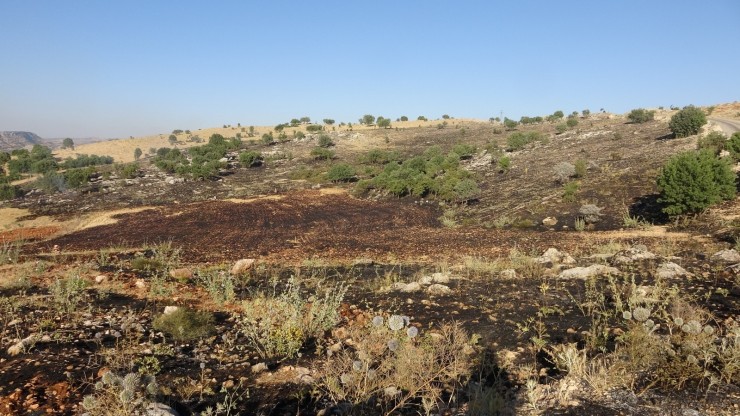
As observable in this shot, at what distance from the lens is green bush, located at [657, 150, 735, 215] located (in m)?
12.2

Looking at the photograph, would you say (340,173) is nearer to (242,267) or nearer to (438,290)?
(242,267)

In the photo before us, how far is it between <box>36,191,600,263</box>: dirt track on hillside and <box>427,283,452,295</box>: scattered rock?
354 cm

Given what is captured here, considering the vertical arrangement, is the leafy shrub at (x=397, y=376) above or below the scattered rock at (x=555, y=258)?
above

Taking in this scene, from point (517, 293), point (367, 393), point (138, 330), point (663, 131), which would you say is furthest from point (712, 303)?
point (663, 131)

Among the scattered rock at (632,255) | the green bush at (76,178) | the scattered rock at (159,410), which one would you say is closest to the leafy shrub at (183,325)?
the scattered rock at (159,410)

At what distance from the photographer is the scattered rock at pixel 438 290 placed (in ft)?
23.5

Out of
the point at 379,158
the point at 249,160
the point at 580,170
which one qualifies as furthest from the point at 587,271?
the point at 249,160

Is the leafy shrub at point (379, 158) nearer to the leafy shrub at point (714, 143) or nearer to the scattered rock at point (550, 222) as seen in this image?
the leafy shrub at point (714, 143)

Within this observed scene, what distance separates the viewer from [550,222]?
15078 millimetres

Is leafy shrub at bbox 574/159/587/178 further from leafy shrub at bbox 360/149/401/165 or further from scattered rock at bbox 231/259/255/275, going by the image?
leafy shrub at bbox 360/149/401/165

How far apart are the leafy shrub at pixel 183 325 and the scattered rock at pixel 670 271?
7546mm

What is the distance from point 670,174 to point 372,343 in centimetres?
1284

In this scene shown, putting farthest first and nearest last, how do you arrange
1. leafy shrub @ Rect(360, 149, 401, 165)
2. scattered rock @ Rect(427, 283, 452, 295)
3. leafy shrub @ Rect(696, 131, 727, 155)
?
leafy shrub @ Rect(360, 149, 401, 165) < leafy shrub @ Rect(696, 131, 727, 155) < scattered rock @ Rect(427, 283, 452, 295)

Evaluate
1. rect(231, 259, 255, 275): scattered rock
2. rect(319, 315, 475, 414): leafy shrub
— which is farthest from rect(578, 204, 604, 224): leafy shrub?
rect(319, 315, 475, 414): leafy shrub
